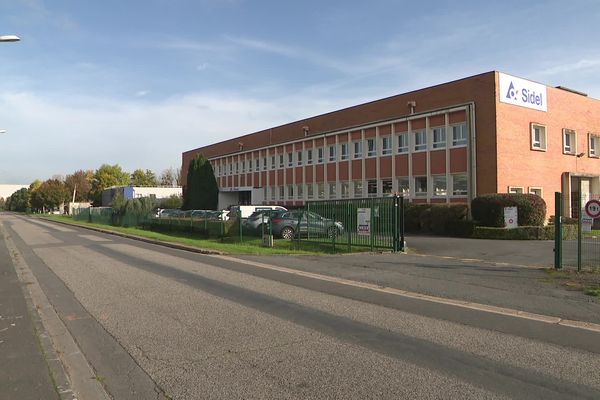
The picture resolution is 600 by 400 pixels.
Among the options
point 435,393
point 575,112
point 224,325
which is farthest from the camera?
point 575,112

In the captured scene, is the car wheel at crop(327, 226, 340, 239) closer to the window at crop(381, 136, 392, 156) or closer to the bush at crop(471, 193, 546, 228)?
the bush at crop(471, 193, 546, 228)

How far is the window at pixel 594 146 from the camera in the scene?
36.4m

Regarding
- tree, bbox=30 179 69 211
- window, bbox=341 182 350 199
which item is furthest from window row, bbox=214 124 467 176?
tree, bbox=30 179 69 211

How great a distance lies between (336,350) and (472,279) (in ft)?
22.5

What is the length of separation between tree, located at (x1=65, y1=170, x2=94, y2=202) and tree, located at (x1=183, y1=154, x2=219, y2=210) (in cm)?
6595

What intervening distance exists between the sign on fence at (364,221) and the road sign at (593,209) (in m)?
7.47

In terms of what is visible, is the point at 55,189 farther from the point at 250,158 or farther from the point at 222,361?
the point at 222,361

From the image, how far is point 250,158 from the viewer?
190ft

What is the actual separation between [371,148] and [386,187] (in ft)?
11.9

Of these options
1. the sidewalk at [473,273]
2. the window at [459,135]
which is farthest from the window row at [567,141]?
the sidewalk at [473,273]

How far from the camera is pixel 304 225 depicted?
71.3ft

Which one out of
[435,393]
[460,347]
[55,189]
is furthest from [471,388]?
[55,189]

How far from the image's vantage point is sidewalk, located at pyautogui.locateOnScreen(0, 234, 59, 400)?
483cm

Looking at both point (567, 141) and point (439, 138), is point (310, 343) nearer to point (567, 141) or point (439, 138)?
point (439, 138)
